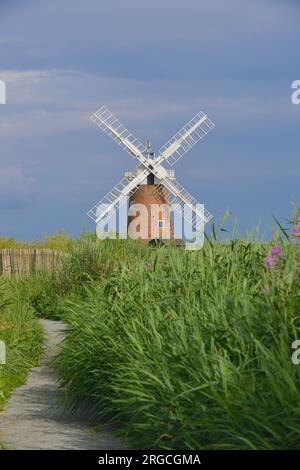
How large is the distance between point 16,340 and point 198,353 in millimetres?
4710

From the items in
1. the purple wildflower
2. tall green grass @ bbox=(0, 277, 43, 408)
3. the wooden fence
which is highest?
the purple wildflower

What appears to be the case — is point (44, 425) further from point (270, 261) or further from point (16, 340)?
point (16, 340)

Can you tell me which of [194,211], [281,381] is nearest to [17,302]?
[281,381]

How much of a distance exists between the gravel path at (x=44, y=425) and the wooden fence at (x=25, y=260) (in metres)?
12.9

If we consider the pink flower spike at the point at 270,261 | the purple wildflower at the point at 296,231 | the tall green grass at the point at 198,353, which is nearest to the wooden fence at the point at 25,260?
Result: the tall green grass at the point at 198,353

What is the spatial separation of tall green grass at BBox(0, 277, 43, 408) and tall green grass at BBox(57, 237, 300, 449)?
1044mm

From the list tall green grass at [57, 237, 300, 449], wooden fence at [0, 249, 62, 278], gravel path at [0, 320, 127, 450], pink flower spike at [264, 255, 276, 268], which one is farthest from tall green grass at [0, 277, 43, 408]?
wooden fence at [0, 249, 62, 278]

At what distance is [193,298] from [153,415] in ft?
4.88

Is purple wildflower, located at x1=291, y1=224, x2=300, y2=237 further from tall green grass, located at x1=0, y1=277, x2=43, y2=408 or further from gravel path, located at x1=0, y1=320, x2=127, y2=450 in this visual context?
tall green grass, located at x1=0, y1=277, x2=43, y2=408

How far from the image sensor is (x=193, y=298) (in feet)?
22.6

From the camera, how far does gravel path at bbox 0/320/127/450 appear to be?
624 centimetres

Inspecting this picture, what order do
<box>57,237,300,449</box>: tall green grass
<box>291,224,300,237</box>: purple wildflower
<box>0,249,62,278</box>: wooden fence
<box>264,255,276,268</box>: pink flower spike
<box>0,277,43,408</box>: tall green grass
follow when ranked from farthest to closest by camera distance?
<box>0,249,62,278</box>: wooden fence → <box>0,277,43,408</box>: tall green grass → <box>291,224,300,237</box>: purple wildflower → <box>264,255,276,268</box>: pink flower spike → <box>57,237,300,449</box>: tall green grass

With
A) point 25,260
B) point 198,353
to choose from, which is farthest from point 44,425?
point 25,260

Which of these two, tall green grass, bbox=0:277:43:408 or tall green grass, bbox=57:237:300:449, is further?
tall green grass, bbox=0:277:43:408
